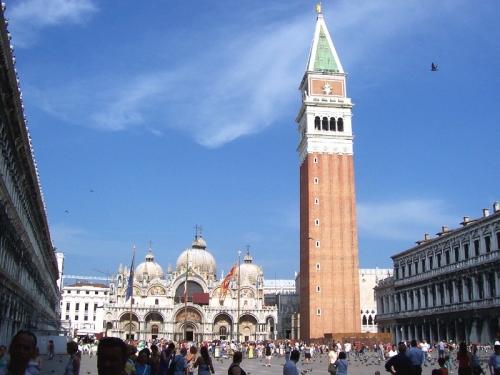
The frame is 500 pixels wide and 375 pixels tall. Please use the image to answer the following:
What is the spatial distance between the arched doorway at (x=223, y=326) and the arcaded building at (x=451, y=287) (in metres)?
28.0

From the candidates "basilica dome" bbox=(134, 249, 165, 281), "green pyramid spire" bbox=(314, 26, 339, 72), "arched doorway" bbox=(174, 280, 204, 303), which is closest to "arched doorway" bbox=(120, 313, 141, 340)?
"arched doorway" bbox=(174, 280, 204, 303)

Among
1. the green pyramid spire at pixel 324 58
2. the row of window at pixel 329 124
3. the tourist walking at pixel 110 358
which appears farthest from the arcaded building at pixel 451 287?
the tourist walking at pixel 110 358

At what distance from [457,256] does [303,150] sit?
27.7 metres

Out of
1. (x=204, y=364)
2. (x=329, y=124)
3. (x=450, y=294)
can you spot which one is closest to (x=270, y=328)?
(x=329, y=124)

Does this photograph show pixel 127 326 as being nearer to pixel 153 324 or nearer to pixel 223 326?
pixel 153 324

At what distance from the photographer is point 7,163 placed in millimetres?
24172

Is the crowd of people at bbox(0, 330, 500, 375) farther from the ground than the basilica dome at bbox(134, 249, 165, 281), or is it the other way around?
the basilica dome at bbox(134, 249, 165, 281)

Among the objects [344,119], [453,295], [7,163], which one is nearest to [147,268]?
[344,119]

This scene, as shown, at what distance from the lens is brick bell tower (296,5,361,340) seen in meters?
65.1

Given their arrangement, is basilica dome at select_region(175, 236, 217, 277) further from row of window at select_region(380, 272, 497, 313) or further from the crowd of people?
the crowd of people

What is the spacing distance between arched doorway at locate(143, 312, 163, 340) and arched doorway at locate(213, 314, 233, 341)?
796cm

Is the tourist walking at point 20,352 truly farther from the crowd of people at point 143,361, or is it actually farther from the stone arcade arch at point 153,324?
the stone arcade arch at point 153,324

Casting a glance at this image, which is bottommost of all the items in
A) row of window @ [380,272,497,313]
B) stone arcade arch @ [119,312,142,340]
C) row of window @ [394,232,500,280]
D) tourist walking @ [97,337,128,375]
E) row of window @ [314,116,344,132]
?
tourist walking @ [97,337,128,375]

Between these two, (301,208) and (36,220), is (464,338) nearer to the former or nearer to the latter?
(301,208)
